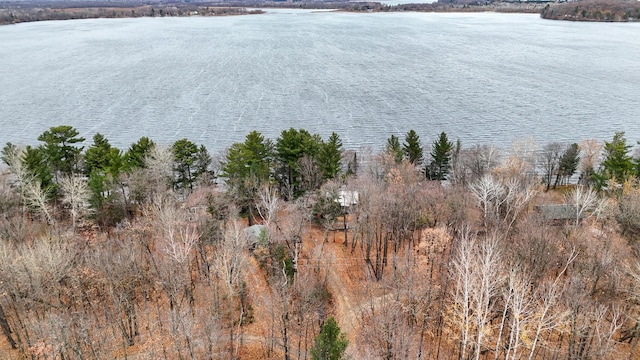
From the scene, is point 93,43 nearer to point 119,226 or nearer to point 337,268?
point 119,226

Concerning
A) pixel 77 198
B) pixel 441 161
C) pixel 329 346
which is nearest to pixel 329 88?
pixel 441 161

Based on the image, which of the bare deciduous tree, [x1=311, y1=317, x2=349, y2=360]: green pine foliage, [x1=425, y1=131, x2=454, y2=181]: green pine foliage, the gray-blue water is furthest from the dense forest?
the gray-blue water

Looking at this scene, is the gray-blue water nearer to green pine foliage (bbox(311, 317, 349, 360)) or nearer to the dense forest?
the dense forest

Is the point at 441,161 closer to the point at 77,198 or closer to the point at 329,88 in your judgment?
the point at 77,198

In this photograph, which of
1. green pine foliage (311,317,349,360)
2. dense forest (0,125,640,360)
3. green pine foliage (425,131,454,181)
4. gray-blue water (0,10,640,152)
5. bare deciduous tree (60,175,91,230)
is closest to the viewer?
green pine foliage (311,317,349,360)

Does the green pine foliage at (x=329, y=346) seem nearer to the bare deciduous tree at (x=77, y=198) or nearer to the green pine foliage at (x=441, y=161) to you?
the bare deciduous tree at (x=77, y=198)

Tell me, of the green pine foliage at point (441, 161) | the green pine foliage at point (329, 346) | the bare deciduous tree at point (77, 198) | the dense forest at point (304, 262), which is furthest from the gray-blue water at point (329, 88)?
the green pine foliage at point (329, 346)

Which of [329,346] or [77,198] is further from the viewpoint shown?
[77,198]
